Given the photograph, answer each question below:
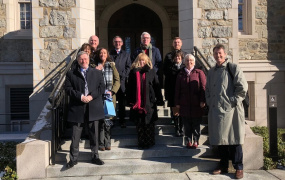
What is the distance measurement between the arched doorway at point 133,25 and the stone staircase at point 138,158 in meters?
5.98

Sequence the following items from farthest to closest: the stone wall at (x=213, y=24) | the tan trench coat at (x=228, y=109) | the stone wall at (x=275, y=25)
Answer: the stone wall at (x=275, y=25) → the stone wall at (x=213, y=24) → the tan trench coat at (x=228, y=109)

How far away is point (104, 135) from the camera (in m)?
5.41

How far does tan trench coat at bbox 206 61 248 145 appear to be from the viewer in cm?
463

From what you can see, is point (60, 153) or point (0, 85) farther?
point (0, 85)

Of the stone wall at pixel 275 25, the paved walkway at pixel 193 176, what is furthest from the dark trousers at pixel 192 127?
the stone wall at pixel 275 25

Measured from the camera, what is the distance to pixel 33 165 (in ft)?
15.8

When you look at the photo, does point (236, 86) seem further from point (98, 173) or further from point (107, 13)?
point (107, 13)

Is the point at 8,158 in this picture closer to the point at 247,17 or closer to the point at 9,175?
the point at 9,175

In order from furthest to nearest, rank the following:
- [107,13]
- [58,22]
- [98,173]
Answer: [107,13] → [58,22] → [98,173]

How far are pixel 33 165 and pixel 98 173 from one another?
99cm

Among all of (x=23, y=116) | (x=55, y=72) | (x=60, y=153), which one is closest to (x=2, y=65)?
(x=23, y=116)

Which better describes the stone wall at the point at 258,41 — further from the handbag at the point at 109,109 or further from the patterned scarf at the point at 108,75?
the handbag at the point at 109,109

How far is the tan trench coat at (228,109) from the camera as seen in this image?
4.63 m

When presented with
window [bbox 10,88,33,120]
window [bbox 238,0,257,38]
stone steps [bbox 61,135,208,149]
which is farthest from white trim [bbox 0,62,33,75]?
window [bbox 238,0,257,38]
